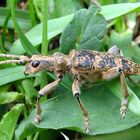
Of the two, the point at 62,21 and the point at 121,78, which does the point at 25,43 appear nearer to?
the point at 62,21

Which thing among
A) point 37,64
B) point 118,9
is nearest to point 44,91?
point 37,64

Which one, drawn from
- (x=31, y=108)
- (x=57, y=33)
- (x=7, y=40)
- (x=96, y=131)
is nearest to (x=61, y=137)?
(x=31, y=108)

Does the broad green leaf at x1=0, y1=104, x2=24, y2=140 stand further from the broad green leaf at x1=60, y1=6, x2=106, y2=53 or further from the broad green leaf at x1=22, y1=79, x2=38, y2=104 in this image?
the broad green leaf at x1=60, y1=6, x2=106, y2=53

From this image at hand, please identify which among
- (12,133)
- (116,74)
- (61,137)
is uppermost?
(116,74)

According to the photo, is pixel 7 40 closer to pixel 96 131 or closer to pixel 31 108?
pixel 31 108

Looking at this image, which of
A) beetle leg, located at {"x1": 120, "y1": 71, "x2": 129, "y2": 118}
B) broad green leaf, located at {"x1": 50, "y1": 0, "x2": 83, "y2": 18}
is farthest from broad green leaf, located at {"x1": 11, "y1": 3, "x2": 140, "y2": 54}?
beetle leg, located at {"x1": 120, "y1": 71, "x2": 129, "y2": 118}

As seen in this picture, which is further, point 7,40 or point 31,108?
point 7,40
